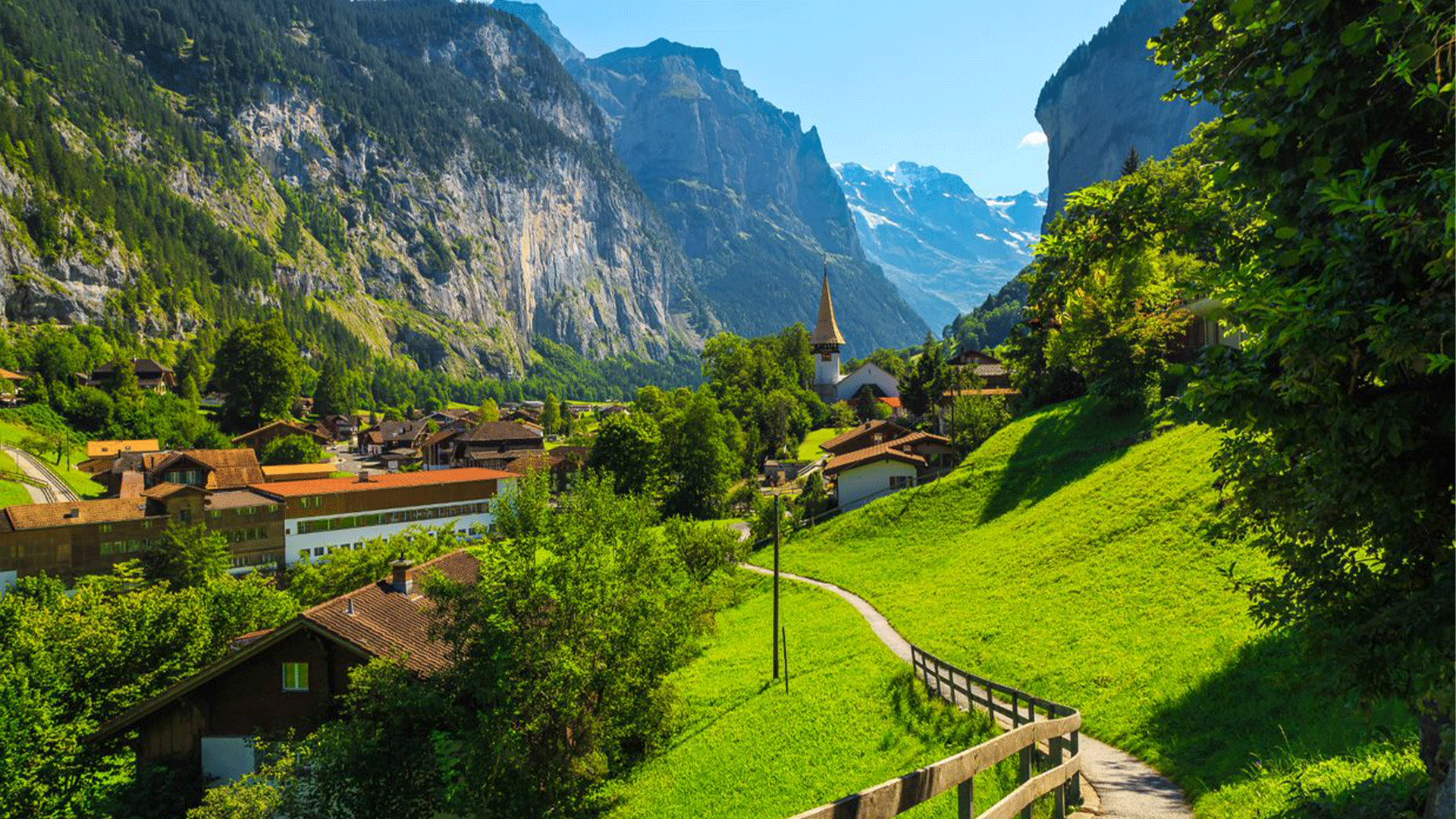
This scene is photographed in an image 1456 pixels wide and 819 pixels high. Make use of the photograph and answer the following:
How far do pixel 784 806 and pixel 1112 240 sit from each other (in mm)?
15549

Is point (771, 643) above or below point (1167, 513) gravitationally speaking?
below

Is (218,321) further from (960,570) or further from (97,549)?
(960,570)

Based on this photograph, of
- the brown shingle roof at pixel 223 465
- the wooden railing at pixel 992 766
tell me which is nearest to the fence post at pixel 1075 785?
the wooden railing at pixel 992 766

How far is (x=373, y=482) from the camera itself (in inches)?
2702

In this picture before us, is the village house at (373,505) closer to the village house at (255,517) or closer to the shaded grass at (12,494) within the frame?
the village house at (255,517)

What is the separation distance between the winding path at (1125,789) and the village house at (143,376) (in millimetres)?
125538

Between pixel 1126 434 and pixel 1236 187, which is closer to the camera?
pixel 1236 187

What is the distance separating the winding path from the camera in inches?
424

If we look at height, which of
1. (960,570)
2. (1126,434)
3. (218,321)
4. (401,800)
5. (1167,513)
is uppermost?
(218,321)

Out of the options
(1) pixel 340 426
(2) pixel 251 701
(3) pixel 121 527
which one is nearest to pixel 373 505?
(3) pixel 121 527

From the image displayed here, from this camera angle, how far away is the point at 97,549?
5419cm

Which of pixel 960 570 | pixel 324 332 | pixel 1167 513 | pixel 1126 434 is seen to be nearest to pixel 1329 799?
pixel 1167 513

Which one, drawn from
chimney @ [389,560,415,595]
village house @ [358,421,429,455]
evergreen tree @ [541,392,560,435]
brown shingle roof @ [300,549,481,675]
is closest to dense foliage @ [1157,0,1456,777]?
brown shingle roof @ [300,549,481,675]

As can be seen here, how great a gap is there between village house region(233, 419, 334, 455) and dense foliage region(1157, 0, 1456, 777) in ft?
362
